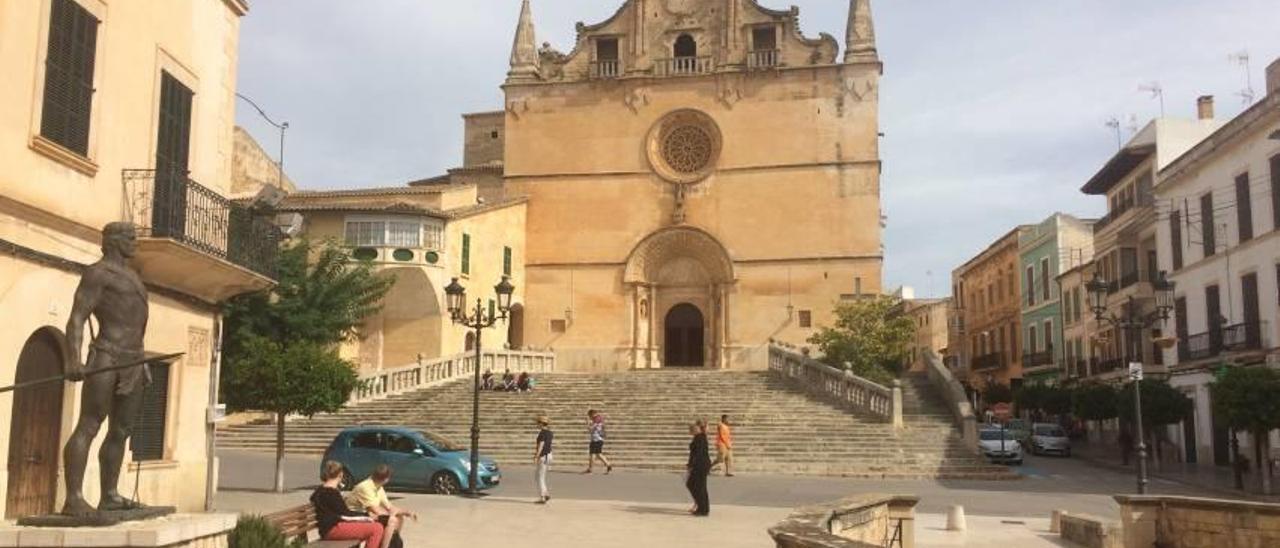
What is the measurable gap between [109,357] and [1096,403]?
31.0 metres

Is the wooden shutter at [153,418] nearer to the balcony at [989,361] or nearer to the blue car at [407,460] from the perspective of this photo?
the blue car at [407,460]

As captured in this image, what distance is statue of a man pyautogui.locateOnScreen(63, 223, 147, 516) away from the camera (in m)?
6.19

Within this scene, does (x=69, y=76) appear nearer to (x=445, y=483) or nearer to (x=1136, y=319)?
(x=445, y=483)

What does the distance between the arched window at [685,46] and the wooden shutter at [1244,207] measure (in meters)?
19.9

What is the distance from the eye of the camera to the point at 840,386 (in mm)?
27969

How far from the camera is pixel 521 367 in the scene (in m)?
36.5

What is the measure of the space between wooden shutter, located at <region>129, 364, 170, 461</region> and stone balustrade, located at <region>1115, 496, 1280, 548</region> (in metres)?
11.2

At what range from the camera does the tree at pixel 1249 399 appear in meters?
20.4

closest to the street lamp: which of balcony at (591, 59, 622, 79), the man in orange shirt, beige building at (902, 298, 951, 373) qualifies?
the man in orange shirt

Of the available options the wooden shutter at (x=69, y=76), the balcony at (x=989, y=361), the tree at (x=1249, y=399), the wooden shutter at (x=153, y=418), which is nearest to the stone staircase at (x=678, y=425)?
the tree at (x=1249, y=399)

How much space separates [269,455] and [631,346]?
55.1 feet

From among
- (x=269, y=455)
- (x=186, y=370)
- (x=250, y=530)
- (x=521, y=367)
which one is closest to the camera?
(x=250, y=530)

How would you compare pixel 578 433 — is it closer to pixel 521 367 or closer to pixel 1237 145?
pixel 521 367

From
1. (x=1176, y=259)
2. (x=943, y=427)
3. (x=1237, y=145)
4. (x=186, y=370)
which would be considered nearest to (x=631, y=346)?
(x=943, y=427)
